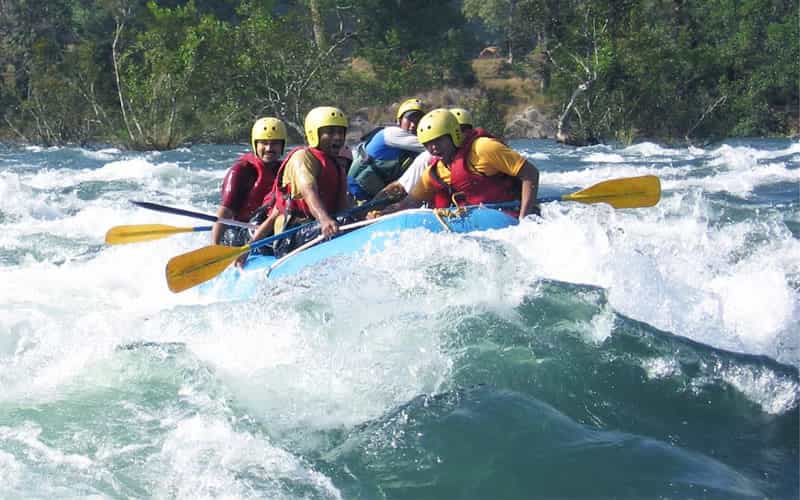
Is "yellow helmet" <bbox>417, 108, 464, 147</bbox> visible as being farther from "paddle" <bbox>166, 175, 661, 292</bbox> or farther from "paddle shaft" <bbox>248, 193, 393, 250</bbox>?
"paddle shaft" <bbox>248, 193, 393, 250</bbox>

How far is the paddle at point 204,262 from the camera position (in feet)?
19.9

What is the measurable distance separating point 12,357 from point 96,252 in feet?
16.2

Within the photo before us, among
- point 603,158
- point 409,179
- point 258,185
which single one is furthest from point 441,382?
point 603,158

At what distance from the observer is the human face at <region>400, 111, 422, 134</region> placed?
24.0 ft

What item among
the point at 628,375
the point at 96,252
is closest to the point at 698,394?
the point at 628,375

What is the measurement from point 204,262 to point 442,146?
69.4 inches

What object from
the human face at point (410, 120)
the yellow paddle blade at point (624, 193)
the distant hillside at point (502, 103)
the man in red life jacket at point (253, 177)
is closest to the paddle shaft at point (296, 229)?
the man in red life jacket at point (253, 177)

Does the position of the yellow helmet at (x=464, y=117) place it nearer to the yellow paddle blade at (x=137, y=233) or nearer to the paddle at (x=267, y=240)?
the paddle at (x=267, y=240)

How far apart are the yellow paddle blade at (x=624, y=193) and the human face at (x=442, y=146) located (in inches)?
35.8

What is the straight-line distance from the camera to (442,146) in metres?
6.07

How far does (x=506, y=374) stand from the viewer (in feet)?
14.2

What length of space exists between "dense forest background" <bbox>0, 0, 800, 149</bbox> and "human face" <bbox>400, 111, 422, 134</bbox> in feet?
61.1

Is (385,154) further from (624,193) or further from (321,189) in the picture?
(624,193)

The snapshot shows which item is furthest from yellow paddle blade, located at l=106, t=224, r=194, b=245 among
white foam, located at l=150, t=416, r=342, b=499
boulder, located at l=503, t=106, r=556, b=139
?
boulder, located at l=503, t=106, r=556, b=139
